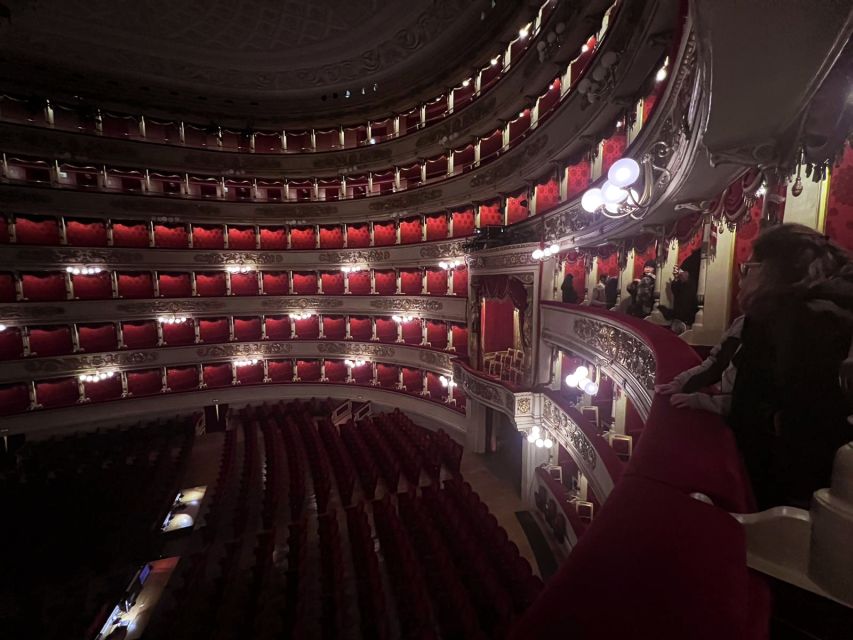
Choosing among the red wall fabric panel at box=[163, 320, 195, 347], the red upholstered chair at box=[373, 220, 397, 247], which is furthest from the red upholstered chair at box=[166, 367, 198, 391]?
the red upholstered chair at box=[373, 220, 397, 247]

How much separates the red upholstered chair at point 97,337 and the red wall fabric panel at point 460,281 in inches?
569

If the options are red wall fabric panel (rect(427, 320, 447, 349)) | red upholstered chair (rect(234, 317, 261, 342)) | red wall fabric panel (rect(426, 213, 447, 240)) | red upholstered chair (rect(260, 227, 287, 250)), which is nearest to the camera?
red wall fabric panel (rect(426, 213, 447, 240))

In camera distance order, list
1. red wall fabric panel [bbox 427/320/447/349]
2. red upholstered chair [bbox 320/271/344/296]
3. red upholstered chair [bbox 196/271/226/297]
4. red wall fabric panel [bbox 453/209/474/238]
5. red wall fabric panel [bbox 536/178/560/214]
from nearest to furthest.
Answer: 1. red wall fabric panel [bbox 536/178/560/214]
2. red wall fabric panel [bbox 453/209/474/238]
3. red wall fabric panel [bbox 427/320/447/349]
4. red upholstered chair [bbox 196/271/226/297]
5. red upholstered chair [bbox 320/271/344/296]

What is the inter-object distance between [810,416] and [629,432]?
609 cm

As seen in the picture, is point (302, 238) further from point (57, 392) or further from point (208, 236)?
point (57, 392)

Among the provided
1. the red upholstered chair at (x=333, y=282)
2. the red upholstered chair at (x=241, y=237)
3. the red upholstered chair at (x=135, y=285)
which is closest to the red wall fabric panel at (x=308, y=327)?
the red upholstered chair at (x=333, y=282)

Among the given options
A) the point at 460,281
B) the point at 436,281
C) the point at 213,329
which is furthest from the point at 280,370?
the point at 460,281

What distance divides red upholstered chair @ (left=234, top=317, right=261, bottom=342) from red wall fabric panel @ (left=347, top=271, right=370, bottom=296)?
190 inches

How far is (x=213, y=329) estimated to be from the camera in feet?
55.8

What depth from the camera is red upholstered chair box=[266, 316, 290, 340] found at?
17.8m

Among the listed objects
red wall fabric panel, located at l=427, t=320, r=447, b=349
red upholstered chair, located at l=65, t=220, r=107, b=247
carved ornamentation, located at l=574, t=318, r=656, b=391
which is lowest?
red wall fabric panel, located at l=427, t=320, r=447, b=349

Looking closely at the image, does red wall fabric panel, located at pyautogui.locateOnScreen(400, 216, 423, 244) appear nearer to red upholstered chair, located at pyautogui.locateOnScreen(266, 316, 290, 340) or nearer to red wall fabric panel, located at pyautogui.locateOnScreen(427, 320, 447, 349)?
red wall fabric panel, located at pyautogui.locateOnScreen(427, 320, 447, 349)

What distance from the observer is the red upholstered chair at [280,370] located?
17656 mm

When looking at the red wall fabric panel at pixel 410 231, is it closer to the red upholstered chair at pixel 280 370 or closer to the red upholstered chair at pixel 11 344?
the red upholstered chair at pixel 280 370
